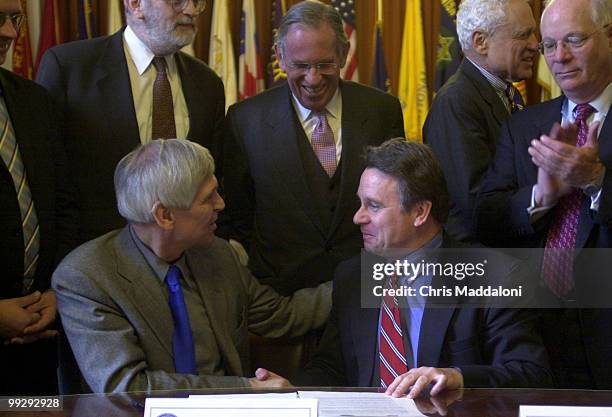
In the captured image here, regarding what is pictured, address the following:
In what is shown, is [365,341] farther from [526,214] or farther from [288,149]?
[288,149]

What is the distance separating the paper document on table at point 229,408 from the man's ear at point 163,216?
34.0 inches

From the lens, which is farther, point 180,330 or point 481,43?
point 481,43

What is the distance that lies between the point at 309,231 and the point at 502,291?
0.87 m

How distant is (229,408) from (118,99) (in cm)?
158

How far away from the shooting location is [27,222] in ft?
9.10

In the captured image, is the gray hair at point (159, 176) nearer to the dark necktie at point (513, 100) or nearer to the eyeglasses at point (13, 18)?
the eyeglasses at point (13, 18)

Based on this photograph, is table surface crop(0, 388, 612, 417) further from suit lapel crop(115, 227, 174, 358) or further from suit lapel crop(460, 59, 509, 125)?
suit lapel crop(460, 59, 509, 125)

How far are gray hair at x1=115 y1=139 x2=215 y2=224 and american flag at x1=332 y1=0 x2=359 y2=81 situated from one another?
165 cm

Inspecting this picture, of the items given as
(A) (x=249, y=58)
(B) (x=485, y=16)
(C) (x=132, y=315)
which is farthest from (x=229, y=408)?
(A) (x=249, y=58)

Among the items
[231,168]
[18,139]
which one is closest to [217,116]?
[231,168]

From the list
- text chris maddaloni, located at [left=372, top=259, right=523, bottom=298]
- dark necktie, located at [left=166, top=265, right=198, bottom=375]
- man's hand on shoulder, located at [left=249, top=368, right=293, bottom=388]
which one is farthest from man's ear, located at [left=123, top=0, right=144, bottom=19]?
man's hand on shoulder, located at [left=249, top=368, right=293, bottom=388]

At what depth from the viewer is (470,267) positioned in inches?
101

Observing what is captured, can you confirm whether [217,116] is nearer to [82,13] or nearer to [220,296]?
[220,296]

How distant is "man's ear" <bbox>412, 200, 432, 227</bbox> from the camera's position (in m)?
2.60
